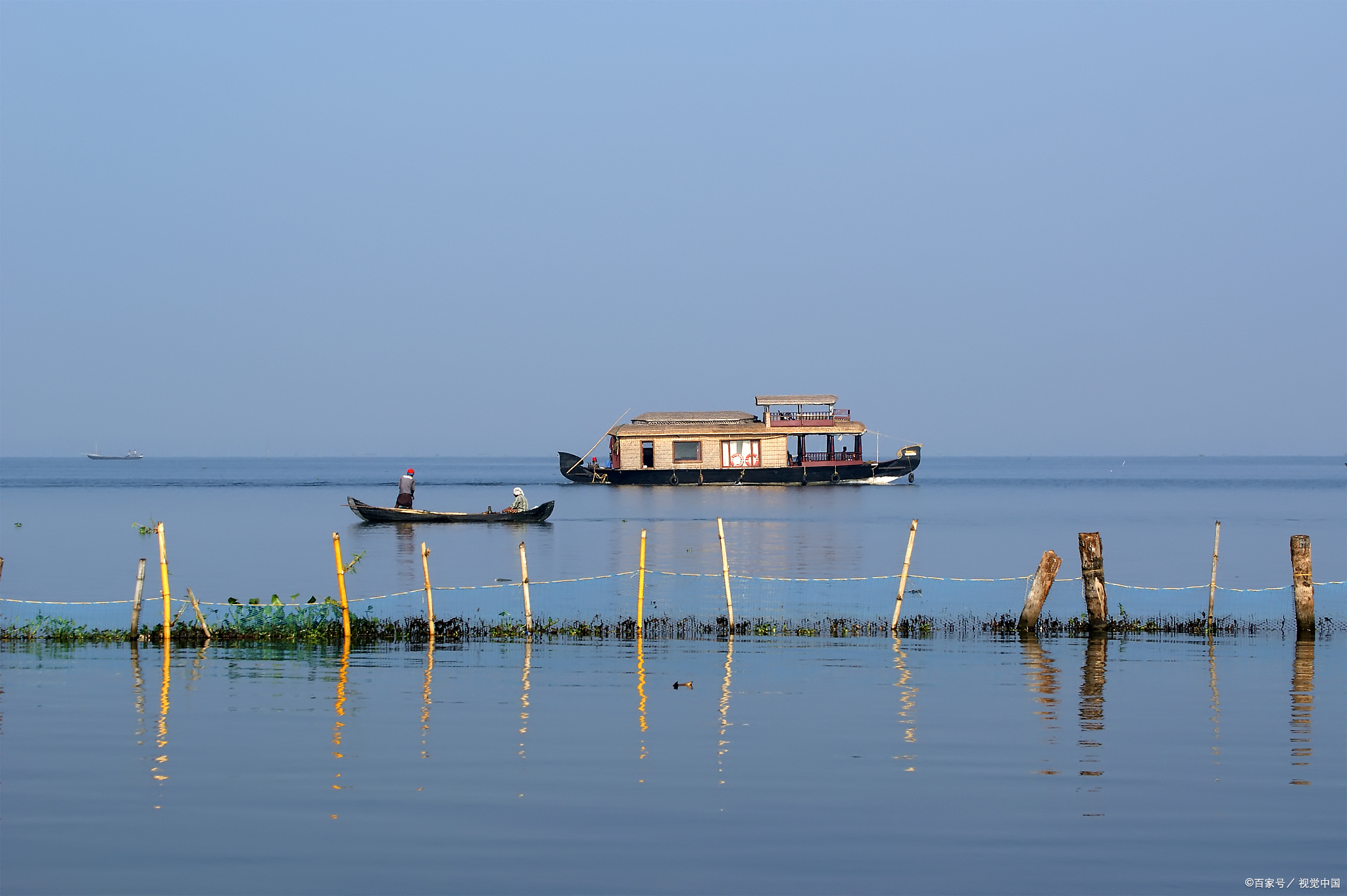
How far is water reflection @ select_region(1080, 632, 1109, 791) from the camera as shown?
12.8 meters

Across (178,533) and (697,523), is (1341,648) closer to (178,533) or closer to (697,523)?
(697,523)

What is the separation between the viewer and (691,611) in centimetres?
2595

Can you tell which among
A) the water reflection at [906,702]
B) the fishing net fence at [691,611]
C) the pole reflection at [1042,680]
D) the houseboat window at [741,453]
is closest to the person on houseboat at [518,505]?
the fishing net fence at [691,611]

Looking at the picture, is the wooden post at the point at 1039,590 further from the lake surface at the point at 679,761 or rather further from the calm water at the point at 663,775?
the calm water at the point at 663,775

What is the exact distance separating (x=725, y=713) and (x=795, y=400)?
235ft

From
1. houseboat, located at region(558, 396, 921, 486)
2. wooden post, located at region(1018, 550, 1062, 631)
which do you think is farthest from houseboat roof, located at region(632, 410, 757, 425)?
wooden post, located at region(1018, 550, 1062, 631)

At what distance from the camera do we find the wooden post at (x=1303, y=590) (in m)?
21.3

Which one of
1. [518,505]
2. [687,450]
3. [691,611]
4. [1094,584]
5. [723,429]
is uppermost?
[723,429]

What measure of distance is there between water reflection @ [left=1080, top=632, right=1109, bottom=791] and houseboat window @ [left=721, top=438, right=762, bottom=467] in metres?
65.0

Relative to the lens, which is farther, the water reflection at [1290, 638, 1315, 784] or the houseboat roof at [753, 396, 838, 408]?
the houseboat roof at [753, 396, 838, 408]

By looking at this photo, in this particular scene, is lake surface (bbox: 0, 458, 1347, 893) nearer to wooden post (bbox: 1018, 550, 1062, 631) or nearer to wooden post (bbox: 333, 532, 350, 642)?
wooden post (bbox: 1018, 550, 1062, 631)

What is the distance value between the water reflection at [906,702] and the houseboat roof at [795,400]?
214 ft

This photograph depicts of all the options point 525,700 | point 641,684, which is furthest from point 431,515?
point 525,700

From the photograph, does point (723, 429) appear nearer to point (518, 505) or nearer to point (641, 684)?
point (518, 505)
